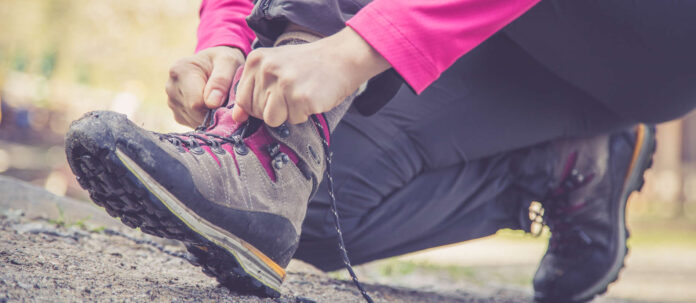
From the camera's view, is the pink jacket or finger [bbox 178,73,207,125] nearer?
the pink jacket

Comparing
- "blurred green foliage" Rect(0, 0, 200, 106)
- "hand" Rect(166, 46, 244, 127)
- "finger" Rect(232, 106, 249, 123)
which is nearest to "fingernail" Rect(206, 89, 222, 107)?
"hand" Rect(166, 46, 244, 127)

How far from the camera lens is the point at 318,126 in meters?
1.03

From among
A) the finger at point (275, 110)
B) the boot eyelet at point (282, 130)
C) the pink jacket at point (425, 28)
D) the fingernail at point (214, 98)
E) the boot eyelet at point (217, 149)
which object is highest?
the pink jacket at point (425, 28)

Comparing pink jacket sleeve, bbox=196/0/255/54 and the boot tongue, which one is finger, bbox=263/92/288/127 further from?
pink jacket sleeve, bbox=196/0/255/54

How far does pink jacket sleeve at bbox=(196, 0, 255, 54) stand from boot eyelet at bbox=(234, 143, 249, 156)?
0.35 meters

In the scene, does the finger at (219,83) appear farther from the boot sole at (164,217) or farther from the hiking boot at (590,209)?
the hiking boot at (590,209)

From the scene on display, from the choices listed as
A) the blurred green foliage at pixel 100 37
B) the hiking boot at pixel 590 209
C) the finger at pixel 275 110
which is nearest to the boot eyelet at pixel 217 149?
the finger at pixel 275 110

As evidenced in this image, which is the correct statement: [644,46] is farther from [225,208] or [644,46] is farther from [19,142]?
[19,142]

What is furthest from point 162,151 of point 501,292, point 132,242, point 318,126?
point 501,292

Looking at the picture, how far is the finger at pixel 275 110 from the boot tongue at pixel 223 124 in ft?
0.44

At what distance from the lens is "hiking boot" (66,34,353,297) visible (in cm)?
83

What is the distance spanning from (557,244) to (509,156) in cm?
32

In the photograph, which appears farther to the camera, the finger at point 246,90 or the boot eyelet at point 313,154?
the boot eyelet at point 313,154

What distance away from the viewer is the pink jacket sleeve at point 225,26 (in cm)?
128
